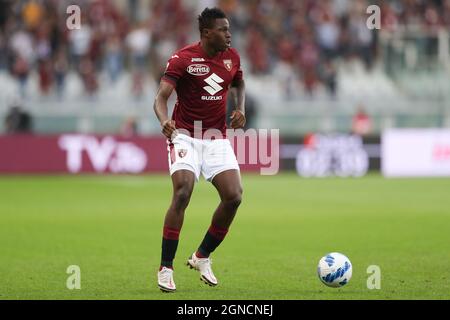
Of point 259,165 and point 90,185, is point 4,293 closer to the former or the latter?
point 90,185

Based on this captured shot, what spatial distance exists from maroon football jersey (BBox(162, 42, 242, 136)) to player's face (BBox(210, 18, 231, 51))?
0.60 ft

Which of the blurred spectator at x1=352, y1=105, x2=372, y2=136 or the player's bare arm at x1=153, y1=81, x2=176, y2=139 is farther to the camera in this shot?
the blurred spectator at x1=352, y1=105, x2=372, y2=136

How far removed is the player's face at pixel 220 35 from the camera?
9.12 meters

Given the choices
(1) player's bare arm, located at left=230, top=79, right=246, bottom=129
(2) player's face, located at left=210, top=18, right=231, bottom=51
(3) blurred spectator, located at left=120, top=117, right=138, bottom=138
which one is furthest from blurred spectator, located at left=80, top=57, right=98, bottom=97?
(2) player's face, located at left=210, top=18, right=231, bottom=51

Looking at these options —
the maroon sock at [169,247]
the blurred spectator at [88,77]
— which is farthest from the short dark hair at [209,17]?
the blurred spectator at [88,77]

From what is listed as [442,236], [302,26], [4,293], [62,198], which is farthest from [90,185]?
[4,293]

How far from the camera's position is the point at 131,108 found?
28.2m

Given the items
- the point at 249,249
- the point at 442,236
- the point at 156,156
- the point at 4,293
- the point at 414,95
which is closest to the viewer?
the point at 4,293

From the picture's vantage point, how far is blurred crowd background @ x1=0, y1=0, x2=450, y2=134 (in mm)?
27875

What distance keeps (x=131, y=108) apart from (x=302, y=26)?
612cm

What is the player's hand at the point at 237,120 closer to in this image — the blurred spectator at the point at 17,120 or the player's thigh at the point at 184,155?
the player's thigh at the point at 184,155

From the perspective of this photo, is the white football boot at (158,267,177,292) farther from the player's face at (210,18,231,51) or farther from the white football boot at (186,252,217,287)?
the player's face at (210,18,231,51)

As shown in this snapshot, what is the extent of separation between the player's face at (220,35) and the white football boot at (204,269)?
2.03 metres
